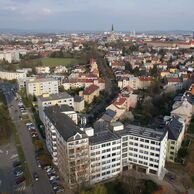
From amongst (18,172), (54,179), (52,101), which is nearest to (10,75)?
(52,101)

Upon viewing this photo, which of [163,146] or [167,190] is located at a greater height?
[163,146]

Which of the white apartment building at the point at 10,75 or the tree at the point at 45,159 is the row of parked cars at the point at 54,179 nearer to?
the tree at the point at 45,159

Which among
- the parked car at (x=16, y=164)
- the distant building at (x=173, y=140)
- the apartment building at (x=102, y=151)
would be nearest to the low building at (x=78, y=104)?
the apartment building at (x=102, y=151)

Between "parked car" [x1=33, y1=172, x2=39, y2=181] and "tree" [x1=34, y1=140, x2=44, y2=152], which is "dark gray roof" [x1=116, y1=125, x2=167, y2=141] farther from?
"tree" [x1=34, y1=140, x2=44, y2=152]

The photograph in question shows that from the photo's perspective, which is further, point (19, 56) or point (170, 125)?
point (19, 56)

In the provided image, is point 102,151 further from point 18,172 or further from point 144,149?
point 18,172

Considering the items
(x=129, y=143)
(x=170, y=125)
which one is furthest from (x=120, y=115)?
(x=129, y=143)

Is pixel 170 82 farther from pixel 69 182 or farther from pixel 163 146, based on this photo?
pixel 69 182
